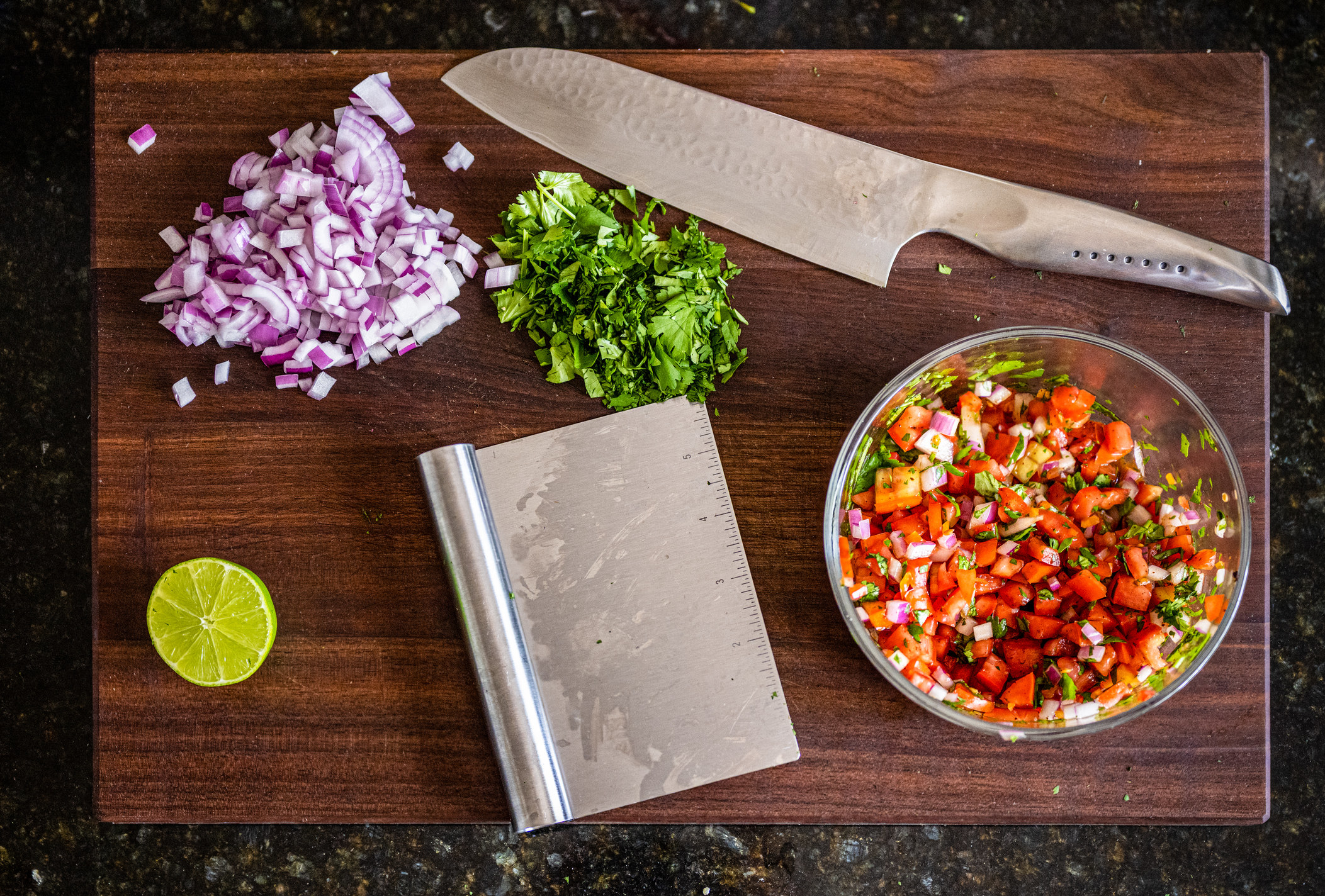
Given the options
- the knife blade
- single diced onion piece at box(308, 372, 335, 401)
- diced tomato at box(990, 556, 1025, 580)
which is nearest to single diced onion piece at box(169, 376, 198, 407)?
single diced onion piece at box(308, 372, 335, 401)

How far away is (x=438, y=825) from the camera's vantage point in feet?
6.37

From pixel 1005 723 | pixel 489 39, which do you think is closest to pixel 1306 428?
pixel 1005 723

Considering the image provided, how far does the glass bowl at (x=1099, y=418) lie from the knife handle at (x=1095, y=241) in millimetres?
182

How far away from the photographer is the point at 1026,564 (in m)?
1.62

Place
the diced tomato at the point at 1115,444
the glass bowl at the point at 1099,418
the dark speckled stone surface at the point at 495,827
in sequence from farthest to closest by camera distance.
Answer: the dark speckled stone surface at the point at 495,827, the diced tomato at the point at 1115,444, the glass bowl at the point at 1099,418

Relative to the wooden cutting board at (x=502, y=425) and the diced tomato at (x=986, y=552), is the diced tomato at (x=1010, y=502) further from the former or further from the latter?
the wooden cutting board at (x=502, y=425)

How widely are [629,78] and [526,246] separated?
38 cm

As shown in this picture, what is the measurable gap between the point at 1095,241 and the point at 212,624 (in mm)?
1813

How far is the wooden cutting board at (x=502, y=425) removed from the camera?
169 centimetres

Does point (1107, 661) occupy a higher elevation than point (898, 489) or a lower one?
lower

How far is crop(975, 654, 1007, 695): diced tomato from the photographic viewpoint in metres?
1.61

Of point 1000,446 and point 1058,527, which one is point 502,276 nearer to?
point 1000,446

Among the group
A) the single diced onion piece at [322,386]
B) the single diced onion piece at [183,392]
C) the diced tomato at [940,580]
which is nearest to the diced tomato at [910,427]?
the diced tomato at [940,580]

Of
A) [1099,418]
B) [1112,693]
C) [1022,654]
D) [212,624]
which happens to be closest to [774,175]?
[1099,418]
